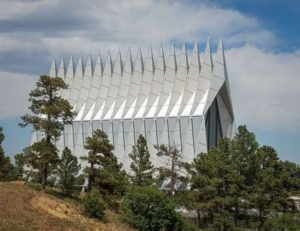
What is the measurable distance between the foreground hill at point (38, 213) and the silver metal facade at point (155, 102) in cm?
2678

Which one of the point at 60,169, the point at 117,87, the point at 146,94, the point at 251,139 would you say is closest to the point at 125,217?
the point at 251,139

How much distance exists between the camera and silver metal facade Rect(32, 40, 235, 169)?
65.9 meters

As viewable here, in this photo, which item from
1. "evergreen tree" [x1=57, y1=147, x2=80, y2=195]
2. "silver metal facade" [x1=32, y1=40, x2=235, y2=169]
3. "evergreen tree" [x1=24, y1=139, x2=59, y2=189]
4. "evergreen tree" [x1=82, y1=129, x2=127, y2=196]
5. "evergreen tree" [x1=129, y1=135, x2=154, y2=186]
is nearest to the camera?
"evergreen tree" [x1=24, y1=139, x2=59, y2=189]

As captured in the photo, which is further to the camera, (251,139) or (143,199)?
(251,139)

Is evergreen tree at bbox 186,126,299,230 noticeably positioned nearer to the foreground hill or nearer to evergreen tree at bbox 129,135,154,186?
evergreen tree at bbox 129,135,154,186

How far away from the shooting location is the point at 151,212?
40.3 meters

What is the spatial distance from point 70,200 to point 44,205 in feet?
13.6

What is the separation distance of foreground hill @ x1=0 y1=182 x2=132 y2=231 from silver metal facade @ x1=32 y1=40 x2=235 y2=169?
2678 centimetres

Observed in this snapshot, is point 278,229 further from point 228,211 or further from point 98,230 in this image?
point 98,230

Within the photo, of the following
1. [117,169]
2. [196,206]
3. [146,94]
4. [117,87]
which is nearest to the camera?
[196,206]

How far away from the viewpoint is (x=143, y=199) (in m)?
40.3

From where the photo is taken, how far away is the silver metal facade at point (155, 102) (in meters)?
65.9

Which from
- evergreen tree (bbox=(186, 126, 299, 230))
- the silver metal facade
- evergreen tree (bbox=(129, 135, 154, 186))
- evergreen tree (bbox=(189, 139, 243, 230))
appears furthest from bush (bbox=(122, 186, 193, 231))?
the silver metal facade

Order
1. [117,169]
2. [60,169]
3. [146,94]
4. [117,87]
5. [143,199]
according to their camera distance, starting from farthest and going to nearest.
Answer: [117,87], [146,94], [60,169], [117,169], [143,199]
